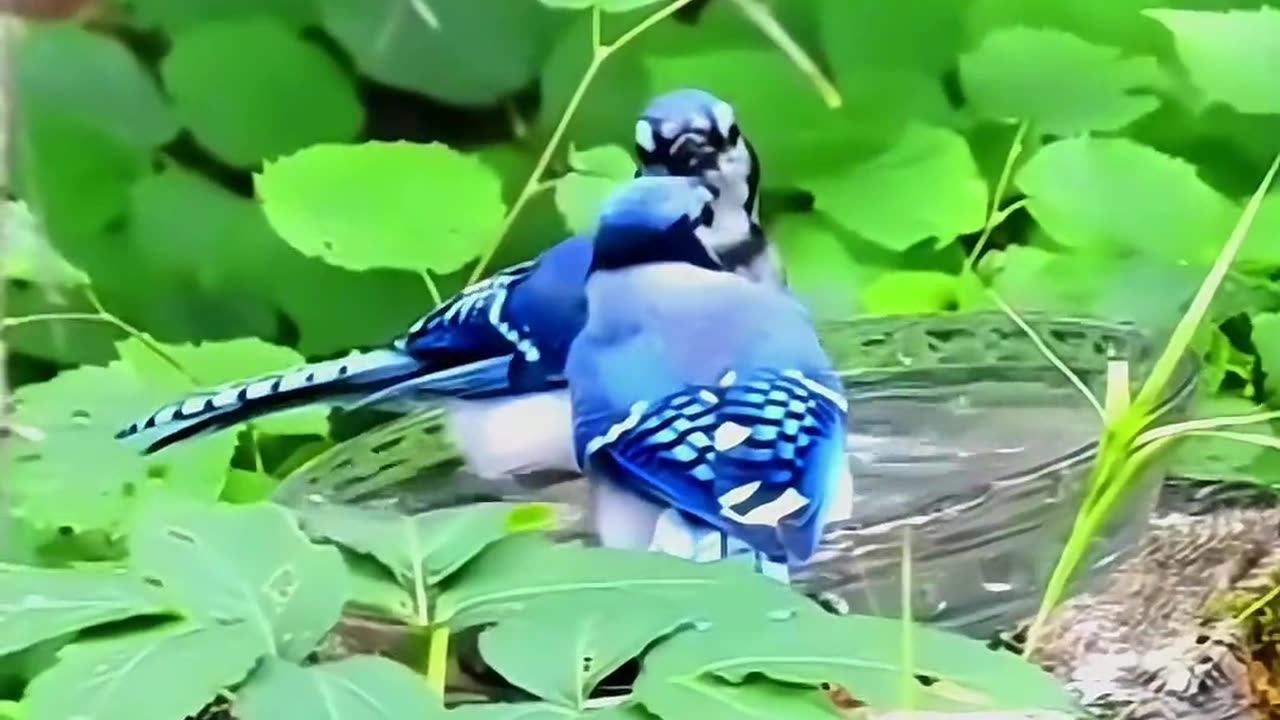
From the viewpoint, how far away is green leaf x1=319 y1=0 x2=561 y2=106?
1.92 ft

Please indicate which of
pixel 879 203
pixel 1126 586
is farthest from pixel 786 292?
pixel 1126 586

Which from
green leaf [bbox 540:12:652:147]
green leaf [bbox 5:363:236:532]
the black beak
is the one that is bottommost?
green leaf [bbox 5:363:236:532]

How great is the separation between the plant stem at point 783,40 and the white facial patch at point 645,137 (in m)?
0.06

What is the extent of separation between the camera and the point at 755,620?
1.79ft

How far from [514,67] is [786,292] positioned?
0.14 meters

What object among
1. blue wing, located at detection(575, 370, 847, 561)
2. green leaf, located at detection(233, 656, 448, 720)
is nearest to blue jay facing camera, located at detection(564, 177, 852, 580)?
blue wing, located at detection(575, 370, 847, 561)

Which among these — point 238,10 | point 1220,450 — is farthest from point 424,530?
point 1220,450

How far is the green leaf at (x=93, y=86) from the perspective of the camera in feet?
1.91

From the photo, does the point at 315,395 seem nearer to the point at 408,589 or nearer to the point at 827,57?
the point at 408,589

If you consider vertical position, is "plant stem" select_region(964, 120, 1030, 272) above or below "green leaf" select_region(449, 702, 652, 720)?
above

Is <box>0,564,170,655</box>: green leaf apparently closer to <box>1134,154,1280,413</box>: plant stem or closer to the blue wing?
the blue wing

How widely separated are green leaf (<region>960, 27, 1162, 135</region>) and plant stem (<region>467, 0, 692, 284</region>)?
12 cm

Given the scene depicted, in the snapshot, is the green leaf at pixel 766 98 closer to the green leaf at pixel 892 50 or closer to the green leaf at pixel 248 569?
the green leaf at pixel 892 50

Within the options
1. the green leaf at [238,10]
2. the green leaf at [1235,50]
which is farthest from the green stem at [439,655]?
the green leaf at [1235,50]
